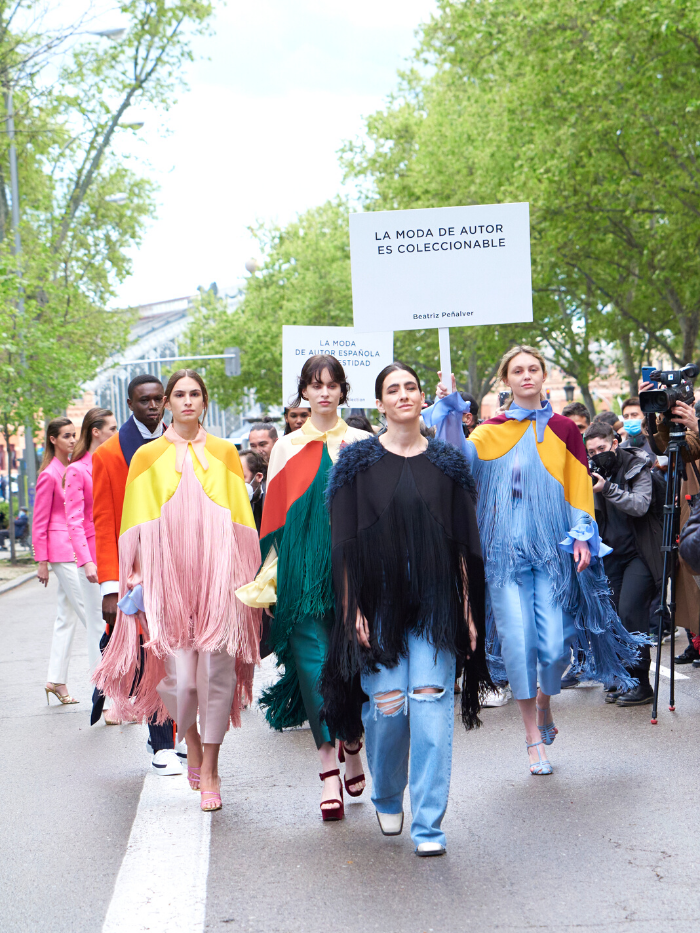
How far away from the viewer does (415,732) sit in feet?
15.8

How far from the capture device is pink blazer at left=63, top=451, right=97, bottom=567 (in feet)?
27.8

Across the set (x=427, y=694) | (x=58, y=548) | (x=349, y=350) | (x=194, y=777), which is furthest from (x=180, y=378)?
(x=349, y=350)

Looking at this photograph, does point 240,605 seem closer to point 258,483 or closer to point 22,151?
point 258,483

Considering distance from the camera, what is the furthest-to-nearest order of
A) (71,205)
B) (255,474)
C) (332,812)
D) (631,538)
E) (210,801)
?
(71,205)
(255,474)
(631,538)
(210,801)
(332,812)

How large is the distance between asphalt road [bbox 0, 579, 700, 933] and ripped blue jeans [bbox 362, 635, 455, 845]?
0.19m

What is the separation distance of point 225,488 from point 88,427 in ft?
9.84

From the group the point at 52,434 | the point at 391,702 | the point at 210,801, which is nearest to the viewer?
the point at 391,702

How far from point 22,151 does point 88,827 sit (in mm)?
27208

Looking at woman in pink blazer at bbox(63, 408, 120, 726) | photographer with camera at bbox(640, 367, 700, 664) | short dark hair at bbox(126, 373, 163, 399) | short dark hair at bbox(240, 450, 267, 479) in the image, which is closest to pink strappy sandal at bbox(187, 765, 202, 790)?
short dark hair at bbox(126, 373, 163, 399)

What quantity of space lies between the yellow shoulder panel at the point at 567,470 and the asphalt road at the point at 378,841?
4.16 ft

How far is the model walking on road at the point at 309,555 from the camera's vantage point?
5.50 m

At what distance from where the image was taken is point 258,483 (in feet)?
30.2

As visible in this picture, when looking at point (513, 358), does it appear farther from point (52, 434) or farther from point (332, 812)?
point (52, 434)

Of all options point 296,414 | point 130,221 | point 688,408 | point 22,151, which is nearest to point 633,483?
point 688,408
